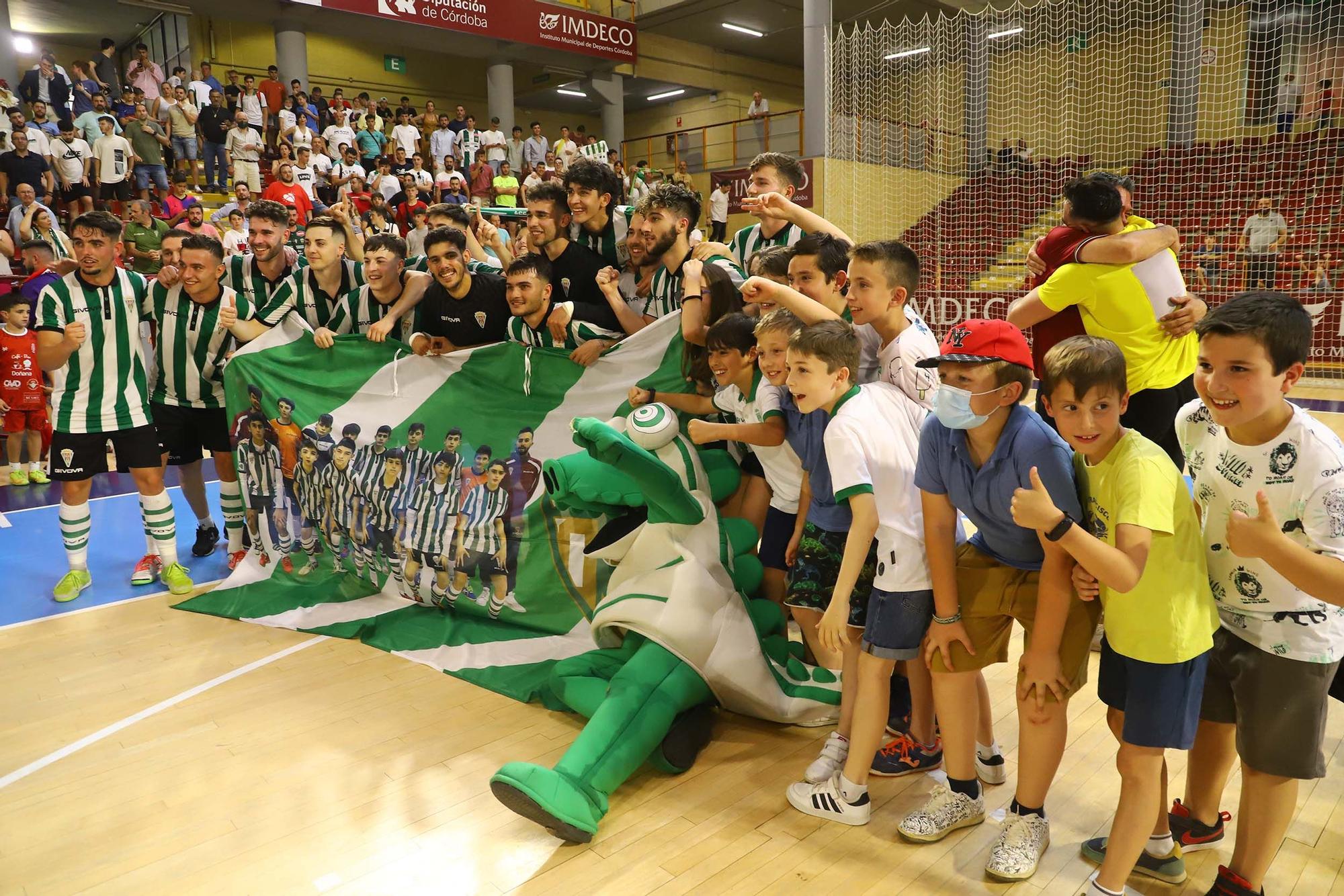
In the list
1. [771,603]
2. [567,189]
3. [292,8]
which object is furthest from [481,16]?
[771,603]

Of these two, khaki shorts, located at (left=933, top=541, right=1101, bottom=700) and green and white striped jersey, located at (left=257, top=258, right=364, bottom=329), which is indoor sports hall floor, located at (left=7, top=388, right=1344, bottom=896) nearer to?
khaki shorts, located at (left=933, top=541, right=1101, bottom=700)

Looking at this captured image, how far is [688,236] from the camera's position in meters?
4.32

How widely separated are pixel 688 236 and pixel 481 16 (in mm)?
16571

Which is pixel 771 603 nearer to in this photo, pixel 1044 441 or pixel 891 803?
pixel 891 803

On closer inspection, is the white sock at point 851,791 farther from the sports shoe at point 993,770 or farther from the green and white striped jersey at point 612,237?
the green and white striped jersey at point 612,237

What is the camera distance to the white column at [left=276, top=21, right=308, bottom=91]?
16.8 m

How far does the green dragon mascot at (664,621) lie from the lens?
9.72ft

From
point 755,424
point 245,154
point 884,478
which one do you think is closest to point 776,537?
point 755,424

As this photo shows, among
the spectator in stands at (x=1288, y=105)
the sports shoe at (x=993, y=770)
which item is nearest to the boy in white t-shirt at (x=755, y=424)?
the sports shoe at (x=993, y=770)

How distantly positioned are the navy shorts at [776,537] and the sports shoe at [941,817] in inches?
39.5

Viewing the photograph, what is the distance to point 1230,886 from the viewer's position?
7.36 feet

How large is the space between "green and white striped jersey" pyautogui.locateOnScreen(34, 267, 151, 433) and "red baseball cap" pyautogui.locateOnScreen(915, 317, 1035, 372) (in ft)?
15.1

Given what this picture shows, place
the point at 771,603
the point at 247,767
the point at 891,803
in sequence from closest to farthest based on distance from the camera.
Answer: the point at 891,803, the point at 247,767, the point at 771,603

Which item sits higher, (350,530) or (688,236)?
(688,236)
